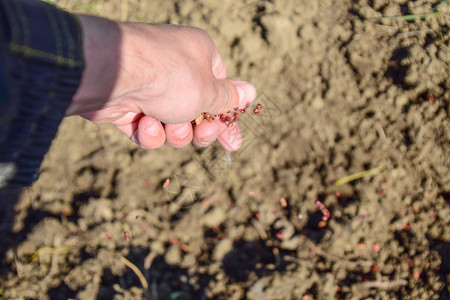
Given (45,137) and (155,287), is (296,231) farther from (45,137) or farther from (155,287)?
(45,137)

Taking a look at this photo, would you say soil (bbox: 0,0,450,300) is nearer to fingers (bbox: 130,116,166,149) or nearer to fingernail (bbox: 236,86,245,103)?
fingernail (bbox: 236,86,245,103)

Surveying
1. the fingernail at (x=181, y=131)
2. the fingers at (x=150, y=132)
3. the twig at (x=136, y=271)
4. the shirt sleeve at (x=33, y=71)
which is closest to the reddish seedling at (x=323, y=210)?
the fingernail at (x=181, y=131)

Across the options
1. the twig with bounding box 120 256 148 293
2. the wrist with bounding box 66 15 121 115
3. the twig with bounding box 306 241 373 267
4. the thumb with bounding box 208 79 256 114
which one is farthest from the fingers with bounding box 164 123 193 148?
the twig with bounding box 306 241 373 267

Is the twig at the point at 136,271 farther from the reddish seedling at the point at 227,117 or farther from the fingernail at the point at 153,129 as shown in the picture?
the reddish seedling at the point at 227,117

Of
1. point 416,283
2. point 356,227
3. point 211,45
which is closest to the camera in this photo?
point 211,45

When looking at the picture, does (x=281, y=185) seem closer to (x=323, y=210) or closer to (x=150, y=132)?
(x=323, y=210)

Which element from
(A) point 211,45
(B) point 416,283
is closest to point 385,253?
(B) point 416,283
